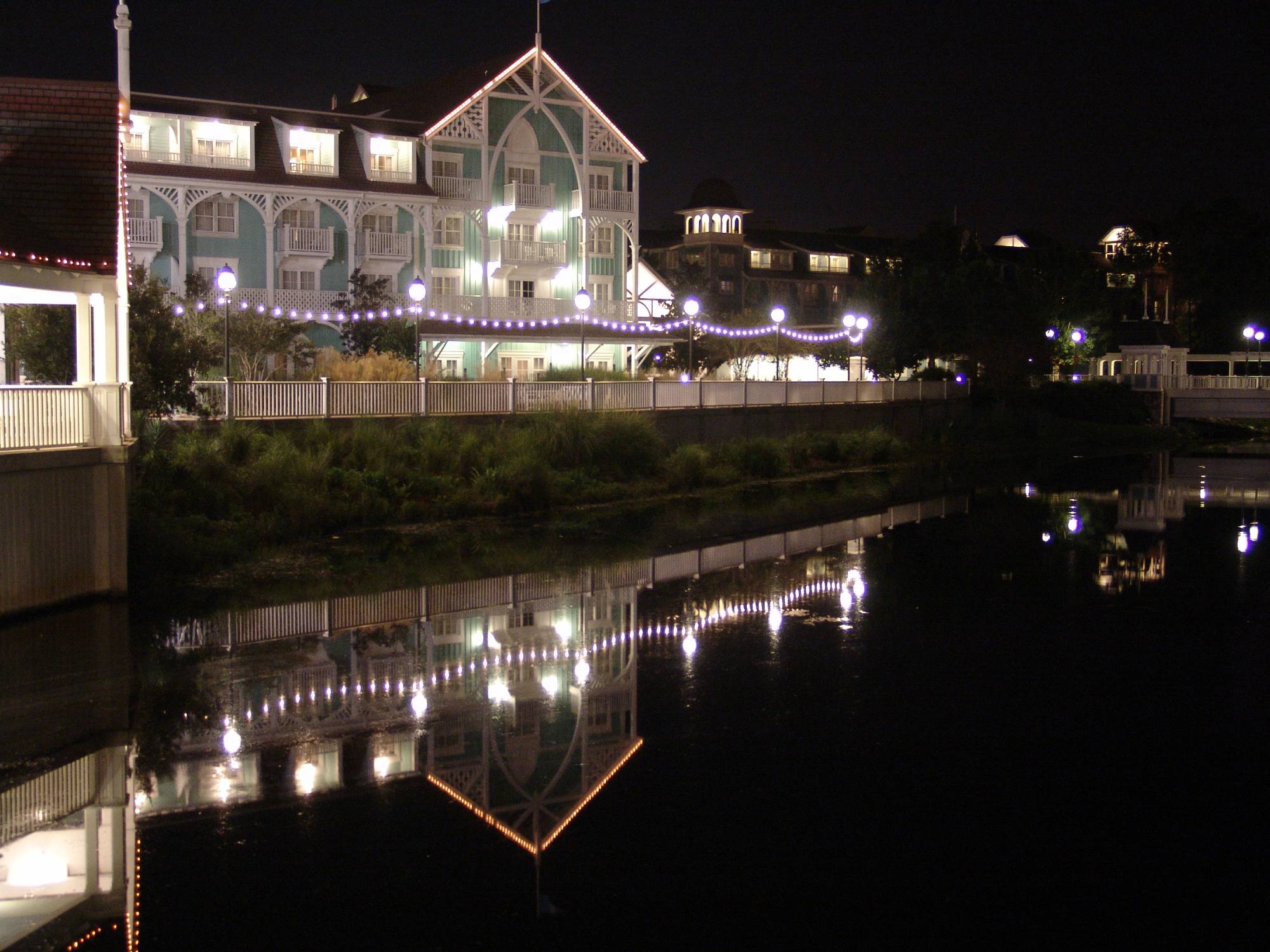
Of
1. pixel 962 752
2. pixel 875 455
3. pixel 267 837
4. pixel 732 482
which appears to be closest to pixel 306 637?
pixel 267 837

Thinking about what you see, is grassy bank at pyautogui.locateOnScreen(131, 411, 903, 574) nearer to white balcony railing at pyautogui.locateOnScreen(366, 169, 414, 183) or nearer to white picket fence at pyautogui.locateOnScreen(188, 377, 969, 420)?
white picket fence at pyautogui.locateOnScreen(188, 377, 969, 420)

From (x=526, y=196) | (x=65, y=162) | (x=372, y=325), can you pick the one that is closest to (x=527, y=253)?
(x=526, y=196)

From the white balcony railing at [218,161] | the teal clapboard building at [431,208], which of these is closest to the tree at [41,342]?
the teal clapboard building at [431,208]

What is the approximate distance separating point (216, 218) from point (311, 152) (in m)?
4.20

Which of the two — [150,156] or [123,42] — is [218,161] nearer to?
[150,156]

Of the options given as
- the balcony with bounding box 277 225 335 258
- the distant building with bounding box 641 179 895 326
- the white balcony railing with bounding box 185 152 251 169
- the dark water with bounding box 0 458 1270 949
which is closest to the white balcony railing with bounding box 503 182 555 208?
the balcony with bounding box 277 225 335 258

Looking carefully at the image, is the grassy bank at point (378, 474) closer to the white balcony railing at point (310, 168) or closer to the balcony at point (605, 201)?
the balcony at point (605, 201)

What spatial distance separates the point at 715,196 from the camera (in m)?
82.1

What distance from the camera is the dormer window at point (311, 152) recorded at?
43.4 m

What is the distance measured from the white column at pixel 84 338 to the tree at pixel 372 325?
21.3 meters

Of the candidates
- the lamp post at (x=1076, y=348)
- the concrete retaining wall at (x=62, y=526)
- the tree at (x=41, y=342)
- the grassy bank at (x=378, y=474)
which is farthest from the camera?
the lamp post at (x=1076, y=348)

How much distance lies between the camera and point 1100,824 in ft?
27.3

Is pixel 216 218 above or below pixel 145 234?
above

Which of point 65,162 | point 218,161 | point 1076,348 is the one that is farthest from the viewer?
point 1076,348
